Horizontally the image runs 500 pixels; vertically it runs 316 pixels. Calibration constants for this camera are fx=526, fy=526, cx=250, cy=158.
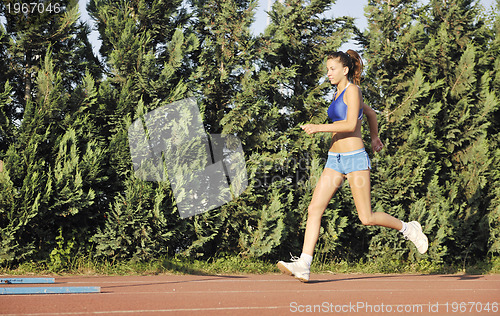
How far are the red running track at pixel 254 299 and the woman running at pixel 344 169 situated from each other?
454 mm

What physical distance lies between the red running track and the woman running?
454mm

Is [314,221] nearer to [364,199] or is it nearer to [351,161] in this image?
[364,199]

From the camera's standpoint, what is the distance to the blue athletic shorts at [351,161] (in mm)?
5574

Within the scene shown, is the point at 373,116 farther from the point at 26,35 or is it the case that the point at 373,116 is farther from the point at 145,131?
the point at 26,35

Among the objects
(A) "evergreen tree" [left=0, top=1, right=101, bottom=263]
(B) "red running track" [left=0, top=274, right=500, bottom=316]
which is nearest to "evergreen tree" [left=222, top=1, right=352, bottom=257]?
(B) "red running track" [left=0, top=274, right=500, bottom=316]

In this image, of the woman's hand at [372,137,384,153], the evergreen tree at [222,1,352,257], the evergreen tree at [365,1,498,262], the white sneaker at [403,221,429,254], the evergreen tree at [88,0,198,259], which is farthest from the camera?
the evergreen tree at [365,1,498,262]

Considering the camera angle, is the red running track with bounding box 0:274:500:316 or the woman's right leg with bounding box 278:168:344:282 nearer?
the red running track with bounding box 0:274:500:316

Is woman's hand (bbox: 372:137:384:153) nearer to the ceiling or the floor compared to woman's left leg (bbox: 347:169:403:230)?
nearer to the ceiling

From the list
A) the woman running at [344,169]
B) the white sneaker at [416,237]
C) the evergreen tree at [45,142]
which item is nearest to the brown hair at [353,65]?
the woman running at [344,169]

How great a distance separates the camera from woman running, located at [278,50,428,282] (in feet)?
18.3

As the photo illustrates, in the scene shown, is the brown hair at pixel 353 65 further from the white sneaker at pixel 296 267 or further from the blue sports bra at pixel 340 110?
the white sneaker at pixel 296 267

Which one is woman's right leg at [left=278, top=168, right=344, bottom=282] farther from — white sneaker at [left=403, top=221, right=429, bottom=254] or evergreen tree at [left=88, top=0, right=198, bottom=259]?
evergreen tree at [left=88, top=0, right=198, bottom=259]

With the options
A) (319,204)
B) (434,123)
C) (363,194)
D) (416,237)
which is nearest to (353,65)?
(363,194)

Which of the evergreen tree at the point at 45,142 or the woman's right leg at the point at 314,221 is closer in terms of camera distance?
the woman's right leg at the point at 314,221
